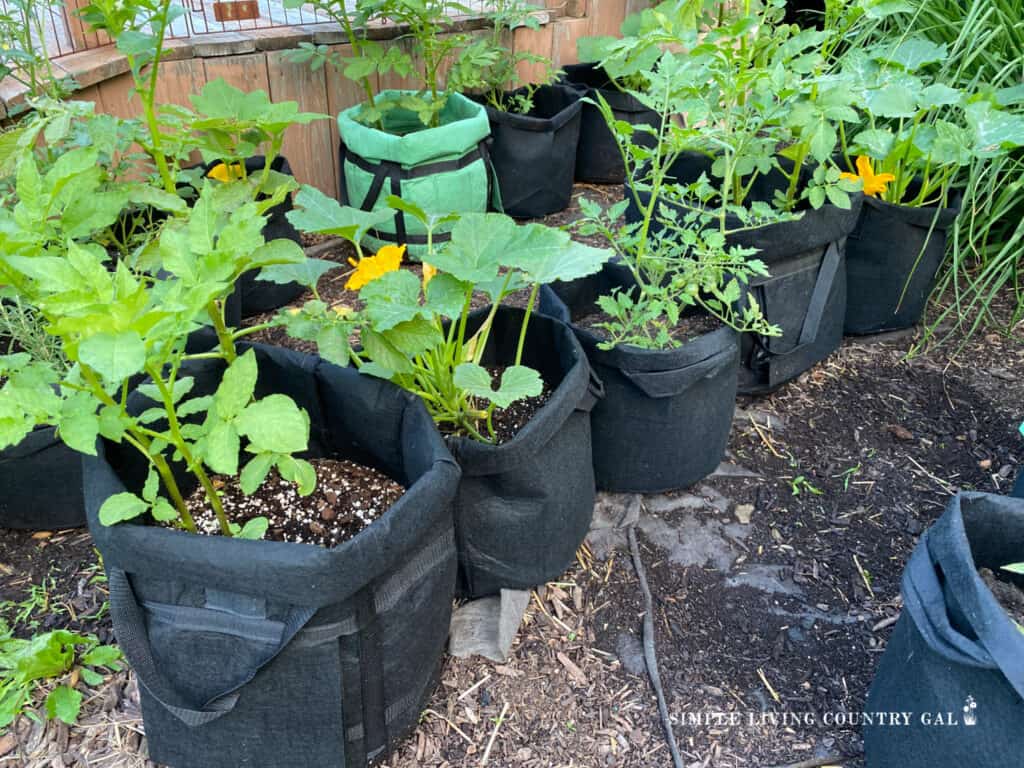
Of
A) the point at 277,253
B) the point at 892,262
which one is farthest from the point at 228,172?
the point at 892,262

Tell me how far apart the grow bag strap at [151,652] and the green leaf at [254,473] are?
16cm

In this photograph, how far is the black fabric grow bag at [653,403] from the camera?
149 centimetres

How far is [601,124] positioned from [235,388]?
233 cm

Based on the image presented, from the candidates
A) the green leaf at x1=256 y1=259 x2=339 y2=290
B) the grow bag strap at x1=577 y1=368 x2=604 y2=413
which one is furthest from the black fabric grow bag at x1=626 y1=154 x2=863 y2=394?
the green leaf at x1=256 y1=259 x2=339 y2=290

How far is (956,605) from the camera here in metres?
0.95

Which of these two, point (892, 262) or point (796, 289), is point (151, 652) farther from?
point (892, 262)

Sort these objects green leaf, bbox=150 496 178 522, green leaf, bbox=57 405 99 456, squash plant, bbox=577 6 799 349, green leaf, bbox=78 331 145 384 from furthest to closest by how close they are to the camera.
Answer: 1. squash plant, bbox=577 6 799 349
2. green leaf, bbox=150 496 178 522
3. green leaf, bbox=57 405 99 456
4. green leaf, bbox=78 331 145 384

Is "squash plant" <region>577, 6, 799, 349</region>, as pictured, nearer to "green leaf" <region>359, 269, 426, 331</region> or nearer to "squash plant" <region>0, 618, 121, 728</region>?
"green leaf" <region>359, 269, 426, 331</region>

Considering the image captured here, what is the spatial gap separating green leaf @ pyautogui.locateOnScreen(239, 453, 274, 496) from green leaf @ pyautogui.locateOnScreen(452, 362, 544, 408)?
302 mm

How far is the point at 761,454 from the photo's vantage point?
5.98ft

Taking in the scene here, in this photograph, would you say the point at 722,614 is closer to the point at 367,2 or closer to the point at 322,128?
the point at 367,2

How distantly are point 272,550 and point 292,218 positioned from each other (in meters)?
0.51

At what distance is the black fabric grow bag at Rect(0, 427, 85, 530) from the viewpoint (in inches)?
53.9

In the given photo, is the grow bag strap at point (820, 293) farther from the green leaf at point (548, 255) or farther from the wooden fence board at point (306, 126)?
the wooden fence board at point (306, 126)
